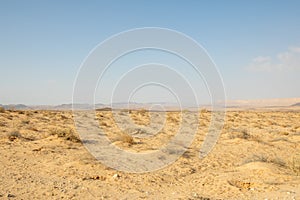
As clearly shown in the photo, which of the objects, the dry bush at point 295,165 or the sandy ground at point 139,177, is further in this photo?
the dry bush at point 295,165

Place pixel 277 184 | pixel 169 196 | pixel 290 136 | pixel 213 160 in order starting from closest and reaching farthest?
pixel 169 196 → pixel 277 184 → pixel 213 160 → pixel 290 136

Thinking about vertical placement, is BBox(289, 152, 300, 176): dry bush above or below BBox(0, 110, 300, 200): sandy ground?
above

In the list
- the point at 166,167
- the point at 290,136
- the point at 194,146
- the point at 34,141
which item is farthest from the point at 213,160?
the point at 290,136

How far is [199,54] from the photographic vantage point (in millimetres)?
13789

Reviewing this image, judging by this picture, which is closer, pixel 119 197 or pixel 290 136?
pixel 119 197

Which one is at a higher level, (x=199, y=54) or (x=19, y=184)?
(x=199, y=54)

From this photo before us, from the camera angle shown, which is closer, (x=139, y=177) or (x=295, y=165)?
(x=139, y=177)

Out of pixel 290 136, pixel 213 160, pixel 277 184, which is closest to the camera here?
pixel 277 184

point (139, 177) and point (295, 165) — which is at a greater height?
point (295, 165)

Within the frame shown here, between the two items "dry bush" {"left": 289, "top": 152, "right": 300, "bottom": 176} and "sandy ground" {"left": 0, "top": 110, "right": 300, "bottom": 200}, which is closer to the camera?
"sandy ground" {"left": 0, "top": 110, "right": 300, "bottom": 200}

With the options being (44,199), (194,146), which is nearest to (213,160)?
(194,146)

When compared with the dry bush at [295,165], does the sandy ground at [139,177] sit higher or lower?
lower

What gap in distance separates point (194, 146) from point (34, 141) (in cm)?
686

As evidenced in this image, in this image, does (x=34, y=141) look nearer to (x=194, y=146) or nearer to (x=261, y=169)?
(x=194, y=146)
